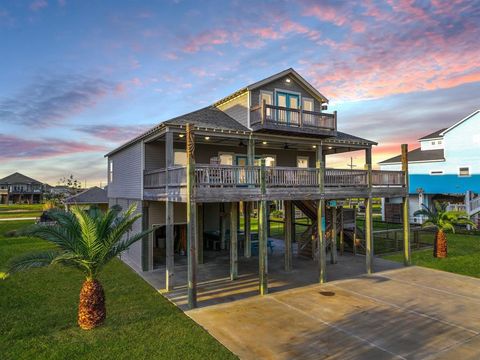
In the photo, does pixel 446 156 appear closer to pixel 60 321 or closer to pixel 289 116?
pixel 289 116

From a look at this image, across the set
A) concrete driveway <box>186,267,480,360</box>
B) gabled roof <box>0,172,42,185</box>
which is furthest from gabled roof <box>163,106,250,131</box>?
gabled roof <box>0,172,42,185</box>

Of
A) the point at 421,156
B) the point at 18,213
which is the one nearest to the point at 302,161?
the point at 421,156

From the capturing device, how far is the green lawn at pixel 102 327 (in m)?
7.93

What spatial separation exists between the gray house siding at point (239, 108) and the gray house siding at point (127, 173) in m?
5.55

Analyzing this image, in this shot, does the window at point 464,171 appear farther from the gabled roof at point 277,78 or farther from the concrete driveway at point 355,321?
the concrete driveway at point 355,321

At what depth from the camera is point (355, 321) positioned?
9750mm

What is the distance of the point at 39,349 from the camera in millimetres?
8188

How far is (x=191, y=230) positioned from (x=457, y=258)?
54.1 feet

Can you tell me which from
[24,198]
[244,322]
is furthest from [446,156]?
[24,198]

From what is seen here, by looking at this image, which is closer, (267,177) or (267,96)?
(267,177)

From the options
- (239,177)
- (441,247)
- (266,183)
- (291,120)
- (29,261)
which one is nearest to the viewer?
(29,261)

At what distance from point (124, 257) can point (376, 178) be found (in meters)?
15.8

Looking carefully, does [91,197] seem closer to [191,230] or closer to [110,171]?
[110,171]

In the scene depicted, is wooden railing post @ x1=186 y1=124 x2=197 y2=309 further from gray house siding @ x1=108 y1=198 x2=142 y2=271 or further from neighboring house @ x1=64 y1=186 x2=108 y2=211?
neighboring house @ x1=64 y1=186 x2=108 y2=211
